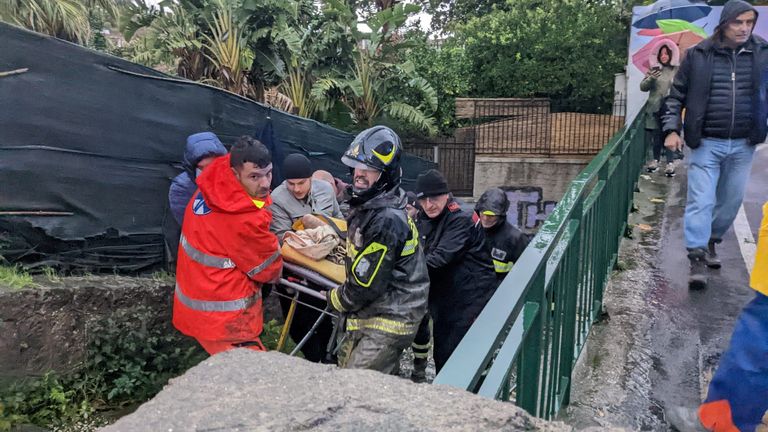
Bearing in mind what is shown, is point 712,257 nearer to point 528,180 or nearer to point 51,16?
point 528,180

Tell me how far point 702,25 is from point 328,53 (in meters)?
6.74

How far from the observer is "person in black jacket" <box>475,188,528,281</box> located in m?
4.51

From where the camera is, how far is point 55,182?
4797mm

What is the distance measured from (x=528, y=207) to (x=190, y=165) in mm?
10323

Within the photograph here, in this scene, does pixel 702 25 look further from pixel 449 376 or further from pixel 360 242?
pixel 449 376

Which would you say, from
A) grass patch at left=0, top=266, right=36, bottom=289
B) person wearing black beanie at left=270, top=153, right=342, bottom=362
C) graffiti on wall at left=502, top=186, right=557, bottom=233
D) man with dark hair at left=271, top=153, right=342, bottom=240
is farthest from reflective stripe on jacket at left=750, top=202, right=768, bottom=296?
graffiti on wall at left=502, top=186, right=557, bottom=233

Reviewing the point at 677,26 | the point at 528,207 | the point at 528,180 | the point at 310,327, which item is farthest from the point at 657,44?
the point at 310,327

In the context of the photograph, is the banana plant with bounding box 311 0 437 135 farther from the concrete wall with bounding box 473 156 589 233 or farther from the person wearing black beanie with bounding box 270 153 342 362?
the person wearing black beanie with bounding box 270 153 342 362

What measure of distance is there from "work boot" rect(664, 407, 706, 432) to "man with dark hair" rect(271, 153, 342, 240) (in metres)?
2.75

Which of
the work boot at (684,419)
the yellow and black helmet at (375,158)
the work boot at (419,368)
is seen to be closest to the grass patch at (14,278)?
the yellow and black helmet at (375,158)

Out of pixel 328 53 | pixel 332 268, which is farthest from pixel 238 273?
pixel 328 53

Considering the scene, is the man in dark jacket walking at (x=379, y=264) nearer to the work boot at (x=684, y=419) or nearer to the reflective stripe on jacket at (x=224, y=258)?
the reflective stripe on jacket at (x=224, y=258)

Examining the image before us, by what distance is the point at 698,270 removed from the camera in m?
4.50

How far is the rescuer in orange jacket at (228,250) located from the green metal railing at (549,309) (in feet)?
5.72
